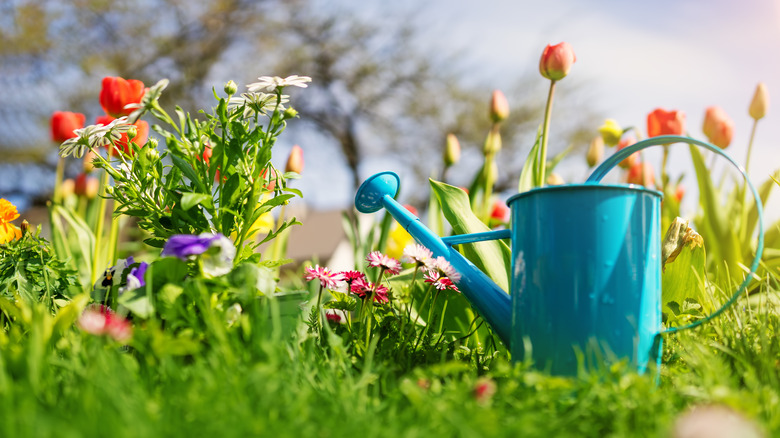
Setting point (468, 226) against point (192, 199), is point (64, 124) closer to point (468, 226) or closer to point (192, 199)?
point (192, 199)

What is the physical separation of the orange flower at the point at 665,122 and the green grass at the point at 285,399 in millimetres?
1183

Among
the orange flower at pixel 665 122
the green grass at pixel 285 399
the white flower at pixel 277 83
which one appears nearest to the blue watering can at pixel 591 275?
the green grass at pixel 285 399

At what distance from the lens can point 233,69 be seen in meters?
9.20

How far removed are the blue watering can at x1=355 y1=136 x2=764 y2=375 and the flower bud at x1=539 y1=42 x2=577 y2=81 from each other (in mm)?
660

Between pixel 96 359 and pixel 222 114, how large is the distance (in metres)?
0.54

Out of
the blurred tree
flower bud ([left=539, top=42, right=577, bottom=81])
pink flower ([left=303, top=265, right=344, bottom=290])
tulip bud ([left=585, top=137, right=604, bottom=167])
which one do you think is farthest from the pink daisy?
the blurred tree

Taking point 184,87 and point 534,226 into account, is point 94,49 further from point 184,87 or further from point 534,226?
point 534,226

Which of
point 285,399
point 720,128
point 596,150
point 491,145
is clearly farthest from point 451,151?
point 285,399

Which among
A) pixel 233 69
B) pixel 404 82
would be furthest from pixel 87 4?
pixel 404 82

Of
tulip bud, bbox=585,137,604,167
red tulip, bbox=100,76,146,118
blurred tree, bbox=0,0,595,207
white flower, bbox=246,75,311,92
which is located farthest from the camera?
blurred tree, bbox=0,0,595,207

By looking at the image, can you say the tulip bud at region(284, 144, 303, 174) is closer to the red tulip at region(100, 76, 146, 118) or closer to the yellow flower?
the red tulip at region(100, 76, 146, 118)

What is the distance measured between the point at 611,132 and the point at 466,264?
126 cm

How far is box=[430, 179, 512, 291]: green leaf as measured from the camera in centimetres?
139

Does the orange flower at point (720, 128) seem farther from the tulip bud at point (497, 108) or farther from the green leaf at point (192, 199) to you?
the green leaf at point (192, 199)
